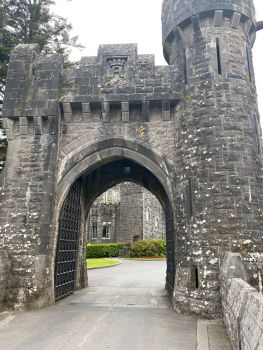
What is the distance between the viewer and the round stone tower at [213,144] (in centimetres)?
713

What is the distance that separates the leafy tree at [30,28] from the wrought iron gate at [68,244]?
4.81 meters

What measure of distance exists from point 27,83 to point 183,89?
450 centimetres

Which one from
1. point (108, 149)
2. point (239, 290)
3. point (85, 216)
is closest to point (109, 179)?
point (85, 216)

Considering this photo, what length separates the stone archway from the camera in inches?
342

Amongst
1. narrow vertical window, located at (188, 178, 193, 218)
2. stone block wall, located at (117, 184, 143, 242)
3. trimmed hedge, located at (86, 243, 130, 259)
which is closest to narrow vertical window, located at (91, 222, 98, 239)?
stone block wall, located at (117, 184, 143, 242)

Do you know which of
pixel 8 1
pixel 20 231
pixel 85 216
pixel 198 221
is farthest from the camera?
pixel 8 1

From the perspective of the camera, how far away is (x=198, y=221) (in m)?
7.46

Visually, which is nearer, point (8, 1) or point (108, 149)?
point (108, 149)

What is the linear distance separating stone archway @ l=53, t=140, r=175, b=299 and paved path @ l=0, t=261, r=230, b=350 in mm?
1017

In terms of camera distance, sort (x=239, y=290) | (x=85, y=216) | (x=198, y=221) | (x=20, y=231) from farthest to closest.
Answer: (x=85, y=216) → (x=20, y=231) → (x=198, y=221) → (x=239, y=290)

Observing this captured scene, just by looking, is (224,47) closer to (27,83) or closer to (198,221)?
(198,221)

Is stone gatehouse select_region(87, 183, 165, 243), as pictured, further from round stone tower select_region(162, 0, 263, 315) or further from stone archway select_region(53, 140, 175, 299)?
round stone tower select_region(162, 0, 263, 315)

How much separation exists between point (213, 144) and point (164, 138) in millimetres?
1569

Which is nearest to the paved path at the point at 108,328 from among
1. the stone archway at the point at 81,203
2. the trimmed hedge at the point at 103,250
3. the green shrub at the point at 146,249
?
the stone archway at the point at 81,203
